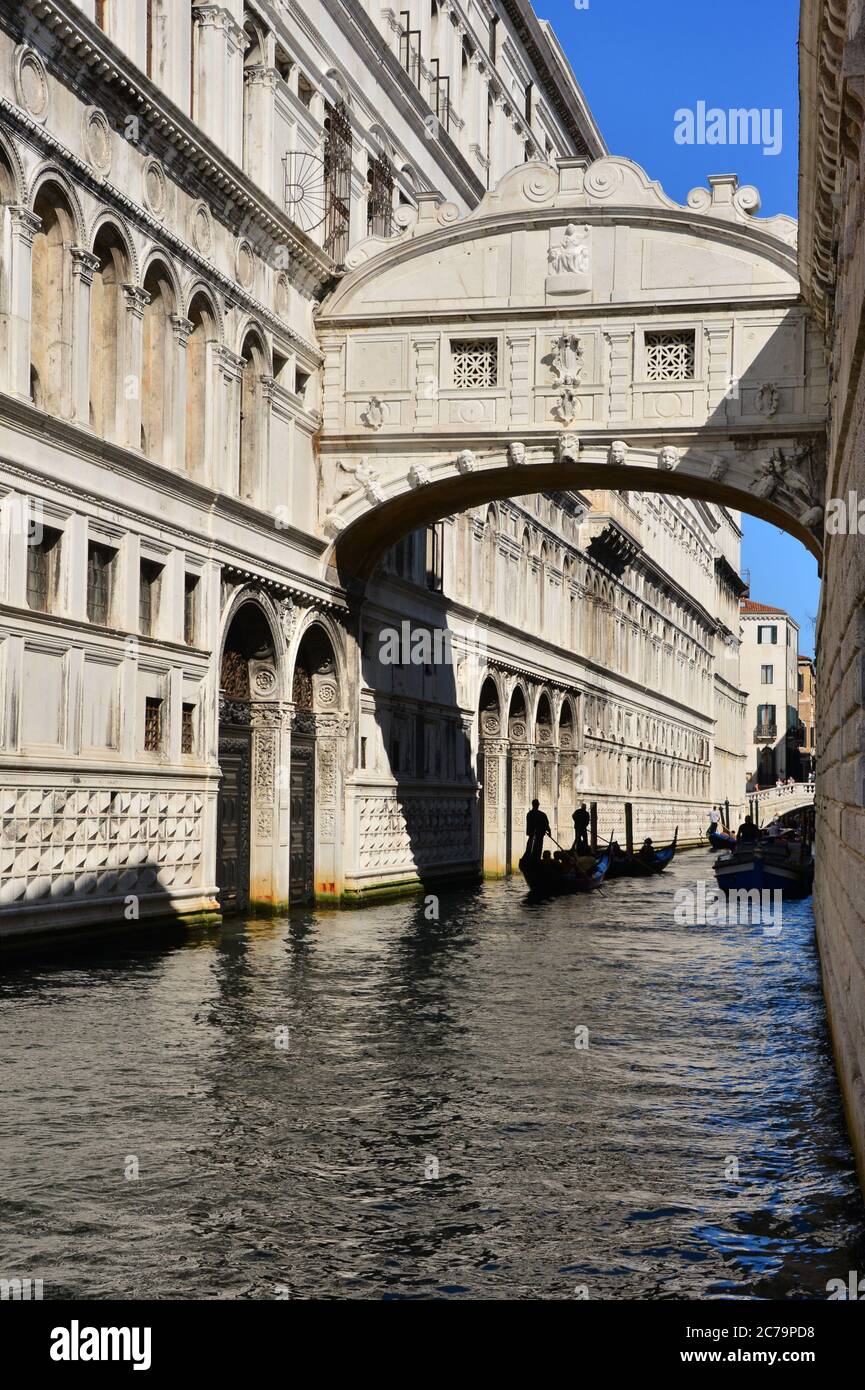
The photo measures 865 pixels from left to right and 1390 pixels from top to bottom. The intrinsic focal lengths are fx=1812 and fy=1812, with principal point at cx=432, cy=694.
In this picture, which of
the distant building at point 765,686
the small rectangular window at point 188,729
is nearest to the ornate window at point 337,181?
the small rectangular window at point 188,729

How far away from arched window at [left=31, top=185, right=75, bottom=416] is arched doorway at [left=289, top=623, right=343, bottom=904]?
7.85 metres

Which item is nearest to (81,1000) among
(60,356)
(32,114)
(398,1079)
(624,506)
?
(398,1079)

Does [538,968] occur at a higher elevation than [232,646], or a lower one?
lower

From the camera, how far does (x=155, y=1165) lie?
23.9 ft

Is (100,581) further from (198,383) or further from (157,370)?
(198,383)

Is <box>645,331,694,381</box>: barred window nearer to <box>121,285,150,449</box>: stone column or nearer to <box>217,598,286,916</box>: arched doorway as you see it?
<box>217,598,286,916</box>: arched doorway

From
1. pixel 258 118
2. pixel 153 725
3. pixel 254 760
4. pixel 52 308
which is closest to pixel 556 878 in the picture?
pixel 254 760

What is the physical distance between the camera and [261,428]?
66.8 ft

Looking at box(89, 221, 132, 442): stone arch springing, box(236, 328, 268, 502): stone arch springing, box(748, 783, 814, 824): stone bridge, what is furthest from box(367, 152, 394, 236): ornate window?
box(748, 783, 814, 824): stone bridge

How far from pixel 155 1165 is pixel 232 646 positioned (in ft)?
45.2

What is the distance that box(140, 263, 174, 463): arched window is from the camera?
17.6 metres

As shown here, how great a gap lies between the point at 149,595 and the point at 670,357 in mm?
7178

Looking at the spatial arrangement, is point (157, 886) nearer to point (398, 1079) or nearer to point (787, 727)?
point (398, 1079)

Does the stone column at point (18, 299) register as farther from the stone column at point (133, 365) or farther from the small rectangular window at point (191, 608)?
the small rectangular window at point (191, 608)
